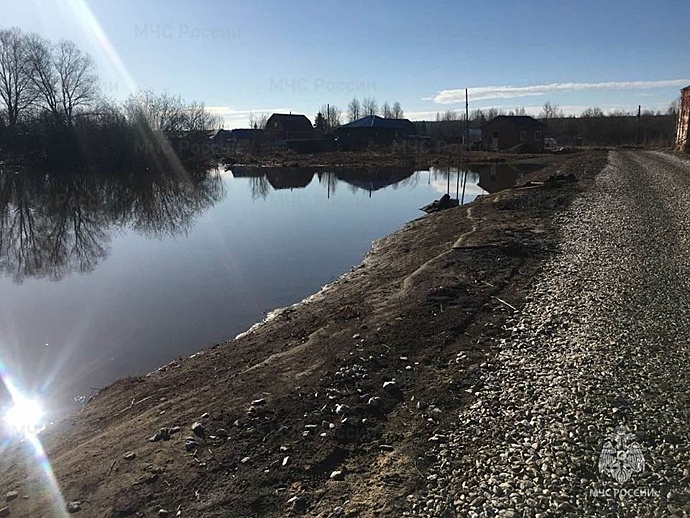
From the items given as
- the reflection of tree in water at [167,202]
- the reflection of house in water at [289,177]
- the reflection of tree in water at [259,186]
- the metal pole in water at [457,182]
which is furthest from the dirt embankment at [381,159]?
the reflection of tree in water at [167,202]

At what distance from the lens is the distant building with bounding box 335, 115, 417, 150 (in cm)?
8031

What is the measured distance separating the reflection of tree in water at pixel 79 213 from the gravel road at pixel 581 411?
43.0ft

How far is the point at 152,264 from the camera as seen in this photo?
15.6 metres

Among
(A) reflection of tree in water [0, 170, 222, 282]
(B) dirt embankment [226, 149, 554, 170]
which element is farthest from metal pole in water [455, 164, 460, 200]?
(A) reflection of tree in water [0, 170, 222, 282]

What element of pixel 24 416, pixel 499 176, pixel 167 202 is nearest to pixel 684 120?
pixel 499 176

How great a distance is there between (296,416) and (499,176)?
36500 millimetres

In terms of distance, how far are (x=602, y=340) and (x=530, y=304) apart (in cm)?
148

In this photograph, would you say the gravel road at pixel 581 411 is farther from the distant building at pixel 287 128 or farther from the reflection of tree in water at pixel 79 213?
the distant building at pixel 287 128

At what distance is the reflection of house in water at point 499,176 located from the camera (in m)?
31.7

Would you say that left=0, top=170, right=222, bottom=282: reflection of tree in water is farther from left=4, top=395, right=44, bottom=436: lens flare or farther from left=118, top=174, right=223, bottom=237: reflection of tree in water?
left=4, top=395, right=44, bottom=436: lens flare

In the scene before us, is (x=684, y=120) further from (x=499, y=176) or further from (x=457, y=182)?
(x=457, y=182)

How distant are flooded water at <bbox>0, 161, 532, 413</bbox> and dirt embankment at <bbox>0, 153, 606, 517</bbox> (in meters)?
1.74

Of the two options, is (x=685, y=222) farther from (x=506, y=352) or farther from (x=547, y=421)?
(x=547, y=421)

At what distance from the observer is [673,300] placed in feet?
22.4
